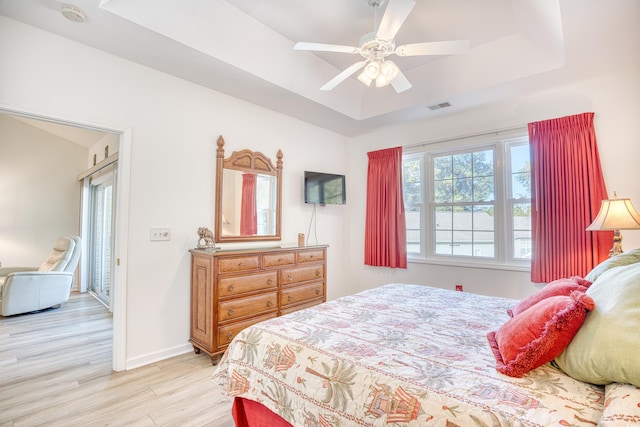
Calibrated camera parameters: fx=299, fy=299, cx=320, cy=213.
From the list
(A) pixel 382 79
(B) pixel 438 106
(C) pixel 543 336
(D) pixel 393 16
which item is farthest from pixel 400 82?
(C) pixel 543 336

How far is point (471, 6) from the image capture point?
96.5 inches

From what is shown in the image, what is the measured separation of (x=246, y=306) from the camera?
284cm

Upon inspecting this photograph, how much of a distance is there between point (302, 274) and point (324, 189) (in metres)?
1.31

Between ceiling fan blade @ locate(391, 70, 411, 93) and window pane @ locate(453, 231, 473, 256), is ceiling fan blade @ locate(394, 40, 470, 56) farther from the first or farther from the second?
window pane @ locate(453, 231, 473, 256)

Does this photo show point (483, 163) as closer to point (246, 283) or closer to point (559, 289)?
point (559, 289)

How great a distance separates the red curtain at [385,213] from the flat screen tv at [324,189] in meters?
0.41

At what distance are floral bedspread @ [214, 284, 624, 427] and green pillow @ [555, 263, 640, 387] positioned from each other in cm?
7

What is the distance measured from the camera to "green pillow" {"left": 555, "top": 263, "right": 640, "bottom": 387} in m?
0.88

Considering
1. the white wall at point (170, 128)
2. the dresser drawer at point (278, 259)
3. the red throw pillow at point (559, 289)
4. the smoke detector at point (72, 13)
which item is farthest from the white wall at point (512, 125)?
the smoke detector at point (72, 13)

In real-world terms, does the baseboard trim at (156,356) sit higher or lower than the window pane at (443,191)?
lower

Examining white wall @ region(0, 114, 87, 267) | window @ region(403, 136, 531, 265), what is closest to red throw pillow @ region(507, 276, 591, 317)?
window @ region(403, 136, 531, 265)

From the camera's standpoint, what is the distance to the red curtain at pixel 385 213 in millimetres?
4062

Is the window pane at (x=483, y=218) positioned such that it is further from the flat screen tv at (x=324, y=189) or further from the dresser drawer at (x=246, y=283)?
the dresser drawer at (x=246, y=283)

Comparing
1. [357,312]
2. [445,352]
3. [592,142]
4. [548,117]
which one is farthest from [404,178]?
[445,352]
